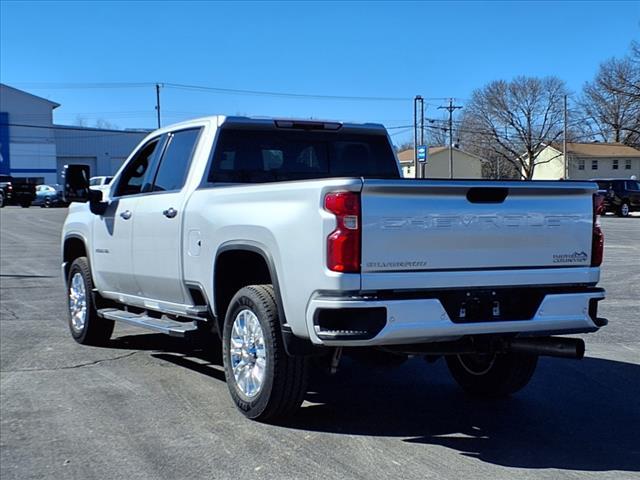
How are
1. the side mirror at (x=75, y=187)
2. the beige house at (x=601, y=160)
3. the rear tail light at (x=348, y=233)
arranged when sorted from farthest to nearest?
the beige house at (x=601, y=160) < the side mirror at (x=75, y=187) < the rear tail light at (x=348, y=233)

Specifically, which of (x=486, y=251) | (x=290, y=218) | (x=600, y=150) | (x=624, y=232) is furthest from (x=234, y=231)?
(x=600, y=150)

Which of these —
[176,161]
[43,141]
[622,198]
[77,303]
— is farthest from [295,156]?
[43,141]

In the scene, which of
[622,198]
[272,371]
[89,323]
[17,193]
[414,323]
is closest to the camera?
[414,323]

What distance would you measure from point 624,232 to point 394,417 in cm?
2289

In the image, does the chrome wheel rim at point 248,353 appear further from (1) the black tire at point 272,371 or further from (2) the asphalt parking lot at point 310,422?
(2) the asphalt parking lot at point 310,422

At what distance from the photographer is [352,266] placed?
4.46 meters

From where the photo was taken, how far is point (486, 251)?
15.8ft

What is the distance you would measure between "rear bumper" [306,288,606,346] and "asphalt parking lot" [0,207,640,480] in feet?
2.44

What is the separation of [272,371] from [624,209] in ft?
117

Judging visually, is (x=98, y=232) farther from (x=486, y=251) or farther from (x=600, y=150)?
(x=600, y=150)

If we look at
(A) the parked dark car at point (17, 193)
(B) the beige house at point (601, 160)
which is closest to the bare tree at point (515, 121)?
(B) the beige house at point (601, 160)

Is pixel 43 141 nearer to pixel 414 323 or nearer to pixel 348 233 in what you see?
pixel 348 233

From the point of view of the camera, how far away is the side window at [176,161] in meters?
6.55

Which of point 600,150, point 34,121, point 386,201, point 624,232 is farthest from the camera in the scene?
point 600,150
